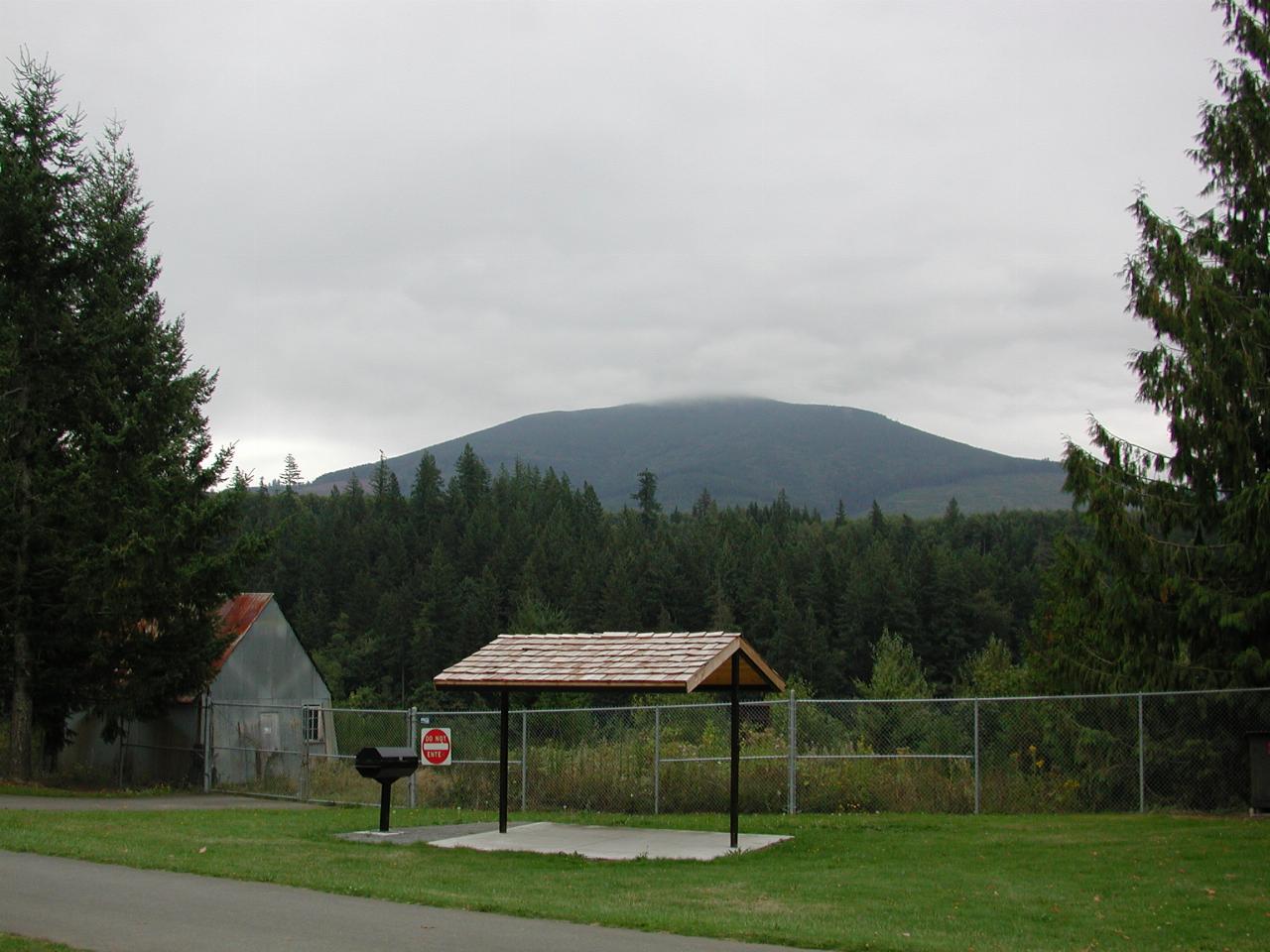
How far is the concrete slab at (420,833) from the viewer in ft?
58.7

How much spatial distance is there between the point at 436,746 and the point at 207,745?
11690 millimetres

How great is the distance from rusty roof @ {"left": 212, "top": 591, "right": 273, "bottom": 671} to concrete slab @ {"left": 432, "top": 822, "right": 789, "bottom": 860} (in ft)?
54.4

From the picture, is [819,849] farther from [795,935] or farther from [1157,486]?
[1157,486]

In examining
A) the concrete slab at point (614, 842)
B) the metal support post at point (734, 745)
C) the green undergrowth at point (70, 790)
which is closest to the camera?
the concrete slab at point (614, 842)

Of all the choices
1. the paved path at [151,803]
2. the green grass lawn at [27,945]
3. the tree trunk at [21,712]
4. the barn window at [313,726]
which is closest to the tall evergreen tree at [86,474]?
the tree trunk at [21,712]

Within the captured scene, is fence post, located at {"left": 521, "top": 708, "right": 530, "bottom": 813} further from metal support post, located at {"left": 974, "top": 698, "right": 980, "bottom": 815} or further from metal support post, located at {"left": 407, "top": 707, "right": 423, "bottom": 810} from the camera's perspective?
metal support post, located at {"left": 974, "top": 698, "right": 980, "bottom": 815}

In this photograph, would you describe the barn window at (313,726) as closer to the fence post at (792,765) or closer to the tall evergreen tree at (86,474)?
the tall evergreen tree at (86,474)

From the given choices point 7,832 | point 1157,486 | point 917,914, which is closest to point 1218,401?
point 1157,486

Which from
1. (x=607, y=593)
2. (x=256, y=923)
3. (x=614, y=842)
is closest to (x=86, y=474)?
(x=614, y=842)

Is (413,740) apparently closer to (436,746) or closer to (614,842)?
(436,746)

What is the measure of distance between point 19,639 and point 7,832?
12.1 metres

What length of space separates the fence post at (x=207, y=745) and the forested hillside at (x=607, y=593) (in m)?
70.2

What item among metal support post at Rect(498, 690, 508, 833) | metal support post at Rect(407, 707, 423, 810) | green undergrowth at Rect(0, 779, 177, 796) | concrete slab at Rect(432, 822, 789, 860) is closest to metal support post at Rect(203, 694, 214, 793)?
green undergrowth at Rect(0, 779, 177, 796)

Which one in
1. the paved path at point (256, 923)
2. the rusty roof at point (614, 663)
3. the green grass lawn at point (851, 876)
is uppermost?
the rusty roof at point (614, 663)
